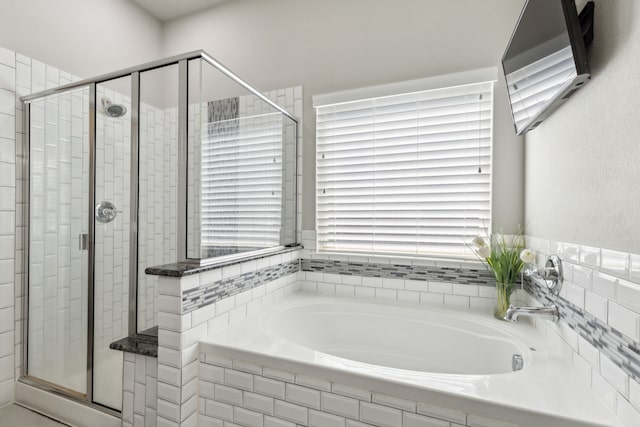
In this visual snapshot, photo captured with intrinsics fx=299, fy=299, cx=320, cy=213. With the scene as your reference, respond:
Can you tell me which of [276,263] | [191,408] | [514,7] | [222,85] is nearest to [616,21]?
[514,7]

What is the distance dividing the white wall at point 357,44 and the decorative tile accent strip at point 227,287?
0.52 meters

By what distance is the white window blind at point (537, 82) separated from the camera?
1101mm

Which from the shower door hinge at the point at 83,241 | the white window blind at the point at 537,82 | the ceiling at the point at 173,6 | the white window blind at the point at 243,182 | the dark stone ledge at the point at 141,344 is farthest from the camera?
the ceiling at the point at 173,6

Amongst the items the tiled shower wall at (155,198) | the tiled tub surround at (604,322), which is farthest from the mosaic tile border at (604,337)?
the tiled shower wall at (155,198)

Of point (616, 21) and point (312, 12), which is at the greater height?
point (312, 12)

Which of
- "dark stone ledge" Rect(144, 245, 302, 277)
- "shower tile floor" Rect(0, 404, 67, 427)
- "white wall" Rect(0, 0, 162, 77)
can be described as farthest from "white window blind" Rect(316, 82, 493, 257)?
"shower tile floor" Rect(0, 404, 67, 427)

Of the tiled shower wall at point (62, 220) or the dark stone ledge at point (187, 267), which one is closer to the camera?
the dark stone ledge at point (187, 267)

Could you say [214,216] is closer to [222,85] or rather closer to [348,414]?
[222,85]

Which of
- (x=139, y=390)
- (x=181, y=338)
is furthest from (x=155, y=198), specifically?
(x=139, y=390)

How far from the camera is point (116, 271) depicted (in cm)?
171

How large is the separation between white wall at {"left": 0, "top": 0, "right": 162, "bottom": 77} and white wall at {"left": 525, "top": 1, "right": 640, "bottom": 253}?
10.1 ft

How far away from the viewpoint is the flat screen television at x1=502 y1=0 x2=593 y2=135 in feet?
3.36

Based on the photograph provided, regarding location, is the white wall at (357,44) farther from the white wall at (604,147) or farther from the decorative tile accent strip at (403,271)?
the white wall at (604,147)

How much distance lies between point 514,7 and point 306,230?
2045 millimetres
